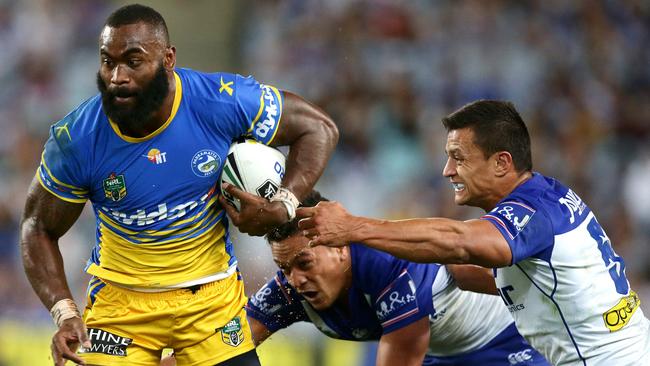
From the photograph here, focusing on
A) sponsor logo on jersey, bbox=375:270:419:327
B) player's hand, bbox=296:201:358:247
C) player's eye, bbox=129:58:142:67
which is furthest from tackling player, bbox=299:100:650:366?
player's eye, bbox=129:58:142:67

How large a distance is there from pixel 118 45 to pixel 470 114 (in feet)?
5.68

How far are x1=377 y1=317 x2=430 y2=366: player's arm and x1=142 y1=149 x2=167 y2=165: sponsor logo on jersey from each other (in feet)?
5.32

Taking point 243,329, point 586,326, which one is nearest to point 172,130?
point 243,329

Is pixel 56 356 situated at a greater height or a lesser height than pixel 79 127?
lesser

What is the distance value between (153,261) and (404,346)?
4.79ft

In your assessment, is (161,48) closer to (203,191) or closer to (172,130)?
(172,130)

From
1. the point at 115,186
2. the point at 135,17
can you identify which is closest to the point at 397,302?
the point at 115,186

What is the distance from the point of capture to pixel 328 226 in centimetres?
424

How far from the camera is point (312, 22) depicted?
38.3 ft

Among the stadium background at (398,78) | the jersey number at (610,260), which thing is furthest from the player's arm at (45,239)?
the stadium background at (398,78)

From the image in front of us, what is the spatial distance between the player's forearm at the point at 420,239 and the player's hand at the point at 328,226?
0.25 ft

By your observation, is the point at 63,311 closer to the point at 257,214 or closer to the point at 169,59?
the point at 257,214

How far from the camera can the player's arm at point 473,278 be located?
18.1 feet

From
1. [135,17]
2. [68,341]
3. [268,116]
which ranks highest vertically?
[135,17]
